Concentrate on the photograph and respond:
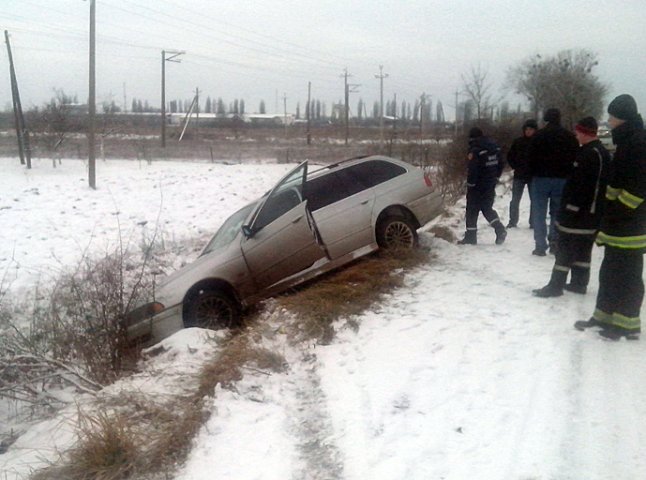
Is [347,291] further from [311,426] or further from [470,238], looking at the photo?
[470,238]

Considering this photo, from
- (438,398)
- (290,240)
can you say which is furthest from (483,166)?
(438,398)

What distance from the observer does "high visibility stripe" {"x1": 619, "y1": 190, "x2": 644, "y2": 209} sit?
16.0 ft

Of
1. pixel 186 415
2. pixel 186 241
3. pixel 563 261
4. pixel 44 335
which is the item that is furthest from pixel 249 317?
pixel 186 241

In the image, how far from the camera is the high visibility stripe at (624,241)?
4953mm

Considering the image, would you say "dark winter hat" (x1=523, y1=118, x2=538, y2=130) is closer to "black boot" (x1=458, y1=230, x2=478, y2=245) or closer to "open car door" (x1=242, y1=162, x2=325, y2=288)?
"black boot" (x1=458, y1=230, x2=478, y2=245)

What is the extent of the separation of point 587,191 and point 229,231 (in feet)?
15.4

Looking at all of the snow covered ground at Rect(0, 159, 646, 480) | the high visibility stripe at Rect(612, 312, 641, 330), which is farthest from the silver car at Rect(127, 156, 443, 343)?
the high visibility stripe at Rect(612, 312, 641, 330)

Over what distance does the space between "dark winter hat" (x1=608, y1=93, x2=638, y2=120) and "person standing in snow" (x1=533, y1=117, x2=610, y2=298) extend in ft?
2.97

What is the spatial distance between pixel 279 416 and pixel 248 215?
13.4 feet

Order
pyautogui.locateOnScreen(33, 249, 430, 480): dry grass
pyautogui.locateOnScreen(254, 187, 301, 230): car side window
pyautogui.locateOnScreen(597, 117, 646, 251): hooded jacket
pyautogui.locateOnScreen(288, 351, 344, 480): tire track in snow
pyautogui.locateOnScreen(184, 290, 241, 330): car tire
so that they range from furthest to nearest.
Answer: pyautogui.locateOnScreen(254, 187, 301, 230): car side window, pyautogui.locateOnScreen(184, 290, 241, 330): car tire, pyautogui.locateOnScreen(597, 117, 646, 251): hooded jacket, pyautogui.locateOnScreen(33, 249, 430, 480): dry grass, pyautogui.locateOnScreen(288, 351, 344, 480): tire track in snow

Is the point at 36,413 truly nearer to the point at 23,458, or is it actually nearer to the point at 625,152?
the point at 23,458

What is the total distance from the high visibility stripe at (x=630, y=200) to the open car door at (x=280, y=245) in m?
3.77

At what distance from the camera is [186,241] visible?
44.7 ft

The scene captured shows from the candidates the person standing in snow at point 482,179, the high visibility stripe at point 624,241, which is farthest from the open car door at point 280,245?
the high visibility stripe at point 624,241
